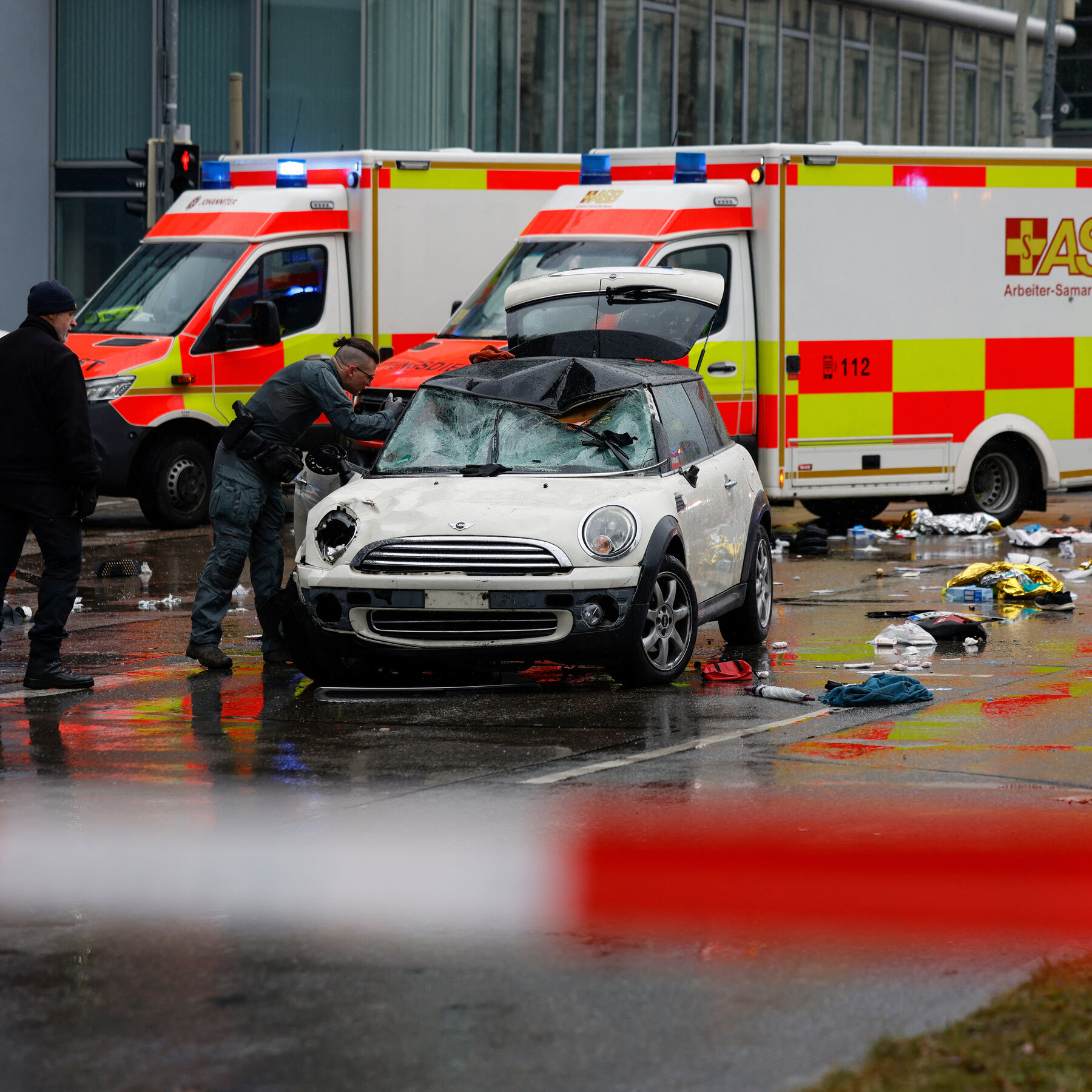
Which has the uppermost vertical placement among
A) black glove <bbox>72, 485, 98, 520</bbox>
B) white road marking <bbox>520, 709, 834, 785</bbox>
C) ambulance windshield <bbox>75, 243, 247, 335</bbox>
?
ambulance windshield <bbox>75, 243, 247, 335</bbox>

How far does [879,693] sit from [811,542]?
23.1ft

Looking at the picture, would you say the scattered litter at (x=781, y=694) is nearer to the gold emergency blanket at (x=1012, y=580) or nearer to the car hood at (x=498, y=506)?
the car hood at (x=498, y=506)

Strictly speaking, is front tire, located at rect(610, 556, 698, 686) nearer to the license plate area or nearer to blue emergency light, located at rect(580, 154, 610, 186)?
the license plate area

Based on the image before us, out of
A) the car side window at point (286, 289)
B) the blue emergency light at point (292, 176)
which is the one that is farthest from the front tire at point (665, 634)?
the blue emergency light at point (292, 176)

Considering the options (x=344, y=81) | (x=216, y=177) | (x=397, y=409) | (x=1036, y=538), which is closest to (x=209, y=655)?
(x=397, y=409)

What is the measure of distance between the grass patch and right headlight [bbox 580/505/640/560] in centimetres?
436

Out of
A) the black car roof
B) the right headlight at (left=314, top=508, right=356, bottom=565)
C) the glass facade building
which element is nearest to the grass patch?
the right headlight at (left=314, top=508, right=356, bottom=565)

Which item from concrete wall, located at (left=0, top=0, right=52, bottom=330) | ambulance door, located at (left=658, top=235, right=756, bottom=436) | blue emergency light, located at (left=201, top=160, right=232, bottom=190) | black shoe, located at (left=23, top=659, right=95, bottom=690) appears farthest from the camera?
concrete wall, located at (left=0, top=0, right=52, bottom=330)

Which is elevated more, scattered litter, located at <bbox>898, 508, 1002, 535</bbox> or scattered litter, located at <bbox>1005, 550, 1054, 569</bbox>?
scattered litter, located at <bbox>898, 508, 1002, 535</bbox>

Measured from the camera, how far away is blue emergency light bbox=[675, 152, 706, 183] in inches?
620

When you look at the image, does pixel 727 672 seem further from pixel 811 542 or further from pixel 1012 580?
pixel 811 542

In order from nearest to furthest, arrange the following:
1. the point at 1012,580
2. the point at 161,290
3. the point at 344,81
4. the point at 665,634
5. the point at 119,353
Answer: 1. the point at 665,634
2. the point at 1012,580
3. the point at 119,353
4. the point at 161,290
5. the point at 344,81

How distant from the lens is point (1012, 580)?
12320mm

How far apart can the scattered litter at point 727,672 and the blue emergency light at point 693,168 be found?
7.11m
